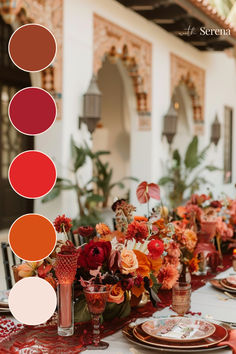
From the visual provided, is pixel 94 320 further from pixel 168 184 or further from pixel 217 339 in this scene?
pixel 168 184

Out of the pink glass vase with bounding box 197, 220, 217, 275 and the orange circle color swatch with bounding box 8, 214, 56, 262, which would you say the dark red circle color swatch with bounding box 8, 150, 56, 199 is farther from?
the pink glass vase with bounding box 197, 220, 217, 275

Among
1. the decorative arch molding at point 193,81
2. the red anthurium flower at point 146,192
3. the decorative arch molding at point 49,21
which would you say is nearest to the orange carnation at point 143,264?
the red anthurium flower at point 146,192

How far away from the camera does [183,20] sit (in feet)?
25.1

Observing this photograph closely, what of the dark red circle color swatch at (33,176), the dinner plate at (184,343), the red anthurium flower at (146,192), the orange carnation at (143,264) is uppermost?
the dark red circle color swatch at (33,176)

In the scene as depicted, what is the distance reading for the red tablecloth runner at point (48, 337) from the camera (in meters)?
1.53

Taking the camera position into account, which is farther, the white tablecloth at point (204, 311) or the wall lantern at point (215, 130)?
the wall lantern at point (215, 130)

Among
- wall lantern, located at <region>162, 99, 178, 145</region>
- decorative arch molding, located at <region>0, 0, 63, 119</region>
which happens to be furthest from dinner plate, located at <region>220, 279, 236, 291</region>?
wall lantern, located at <region>162, 99, 178, 145</region>

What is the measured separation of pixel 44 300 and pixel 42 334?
0.79 feet

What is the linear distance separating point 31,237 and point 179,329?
0.54 m

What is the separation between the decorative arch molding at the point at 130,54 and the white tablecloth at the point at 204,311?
4.72 meters

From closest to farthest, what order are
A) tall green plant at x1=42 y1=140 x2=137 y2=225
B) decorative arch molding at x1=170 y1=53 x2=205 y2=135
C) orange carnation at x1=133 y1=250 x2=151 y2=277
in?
orange carnation at x1=133 y1=250 x2=151 y2=277, tall green plant at x1=42 y1=140 x2=137 y2=225, decorative arch molding at x1=170 y1=53 x2=205 y2=135

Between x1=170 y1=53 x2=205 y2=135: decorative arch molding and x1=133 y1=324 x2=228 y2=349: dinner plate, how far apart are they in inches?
296

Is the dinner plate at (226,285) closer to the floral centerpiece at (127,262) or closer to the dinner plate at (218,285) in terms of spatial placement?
the dinner plate at (218,285)

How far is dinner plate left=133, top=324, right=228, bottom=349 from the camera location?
1.47m
